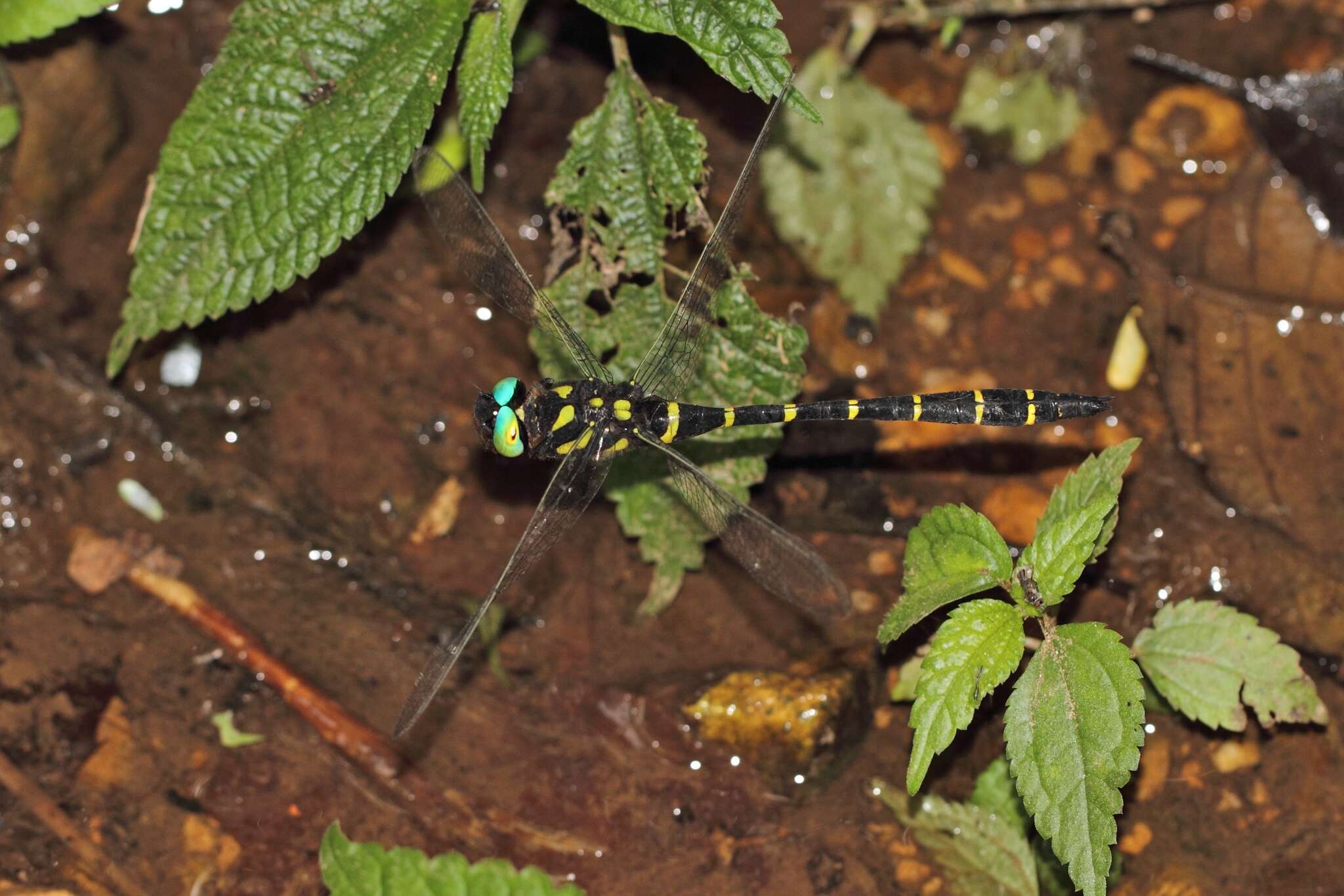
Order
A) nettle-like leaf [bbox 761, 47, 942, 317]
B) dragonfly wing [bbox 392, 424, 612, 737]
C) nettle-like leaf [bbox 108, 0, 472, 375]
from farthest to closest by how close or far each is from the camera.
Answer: nettle-like leaf [bbox 761, 47, 942, 317], nettle-like leaf [bbox 108, 0, 472, 375], dragonfly wing [bbox 392, 424, 612, 737]

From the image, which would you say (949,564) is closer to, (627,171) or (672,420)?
(672,420)

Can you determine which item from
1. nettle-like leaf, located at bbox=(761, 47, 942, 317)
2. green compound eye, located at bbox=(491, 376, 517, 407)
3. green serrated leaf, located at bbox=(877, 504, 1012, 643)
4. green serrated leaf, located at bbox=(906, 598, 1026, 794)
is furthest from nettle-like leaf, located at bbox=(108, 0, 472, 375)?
green serrated leaf, located at bbox=(906, 598, 1026, 794)

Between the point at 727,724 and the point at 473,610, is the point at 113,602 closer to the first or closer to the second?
the point at 473,610

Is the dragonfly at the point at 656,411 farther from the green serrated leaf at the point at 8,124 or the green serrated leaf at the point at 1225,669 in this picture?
the green serrated leaf at the point at 8,124

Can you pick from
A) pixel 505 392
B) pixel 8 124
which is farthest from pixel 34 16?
pixel 505 392

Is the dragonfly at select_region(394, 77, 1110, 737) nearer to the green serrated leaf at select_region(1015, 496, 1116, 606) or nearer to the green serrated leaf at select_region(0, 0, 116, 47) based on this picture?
the green serrated leaf at select_region(1015, 496, 1116, 606)
